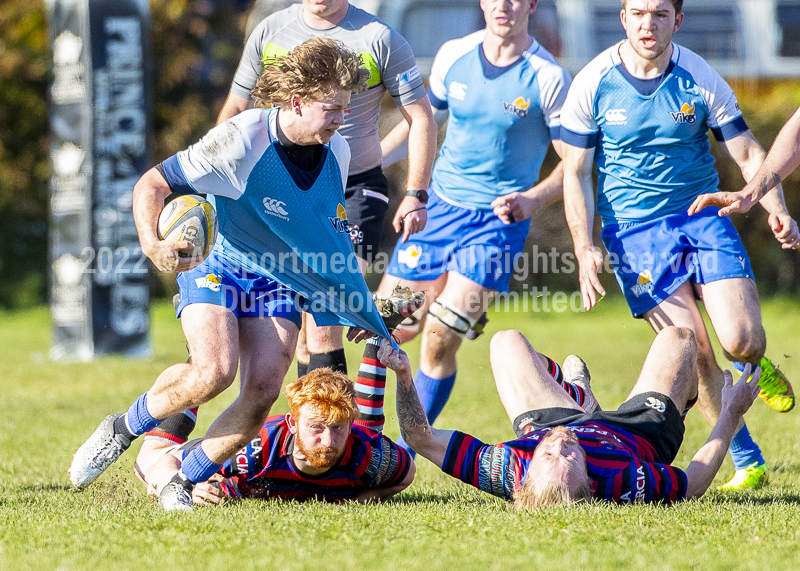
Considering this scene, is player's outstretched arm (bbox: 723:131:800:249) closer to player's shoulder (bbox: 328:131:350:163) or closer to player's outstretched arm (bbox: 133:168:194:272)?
player's shoulder (bbox: 328:131:350:163)

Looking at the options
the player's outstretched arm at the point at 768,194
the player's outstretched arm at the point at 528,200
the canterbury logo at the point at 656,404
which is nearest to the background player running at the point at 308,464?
the canterbury logo at the point at 656,404

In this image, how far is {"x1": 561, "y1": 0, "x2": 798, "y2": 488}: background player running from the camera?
5035mm

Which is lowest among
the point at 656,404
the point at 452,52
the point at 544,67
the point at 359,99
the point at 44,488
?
the point at 44,488

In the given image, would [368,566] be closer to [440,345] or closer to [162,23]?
[440,345]

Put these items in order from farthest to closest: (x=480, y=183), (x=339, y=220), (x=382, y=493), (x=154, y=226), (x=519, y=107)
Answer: (x=480, y=183), (x=519, y=107), (x=339, y=220), (x=382, y=493), (x=154, y=226)

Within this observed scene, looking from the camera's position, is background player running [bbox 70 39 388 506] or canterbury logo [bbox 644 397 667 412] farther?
canterbury logo [bbox 644 397 667 412]

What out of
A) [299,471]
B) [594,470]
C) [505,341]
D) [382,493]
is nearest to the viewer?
[594,470]

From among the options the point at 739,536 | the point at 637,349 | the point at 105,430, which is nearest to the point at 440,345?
the point at 105,430

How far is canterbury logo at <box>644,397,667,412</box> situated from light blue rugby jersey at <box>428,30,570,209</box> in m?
1.92

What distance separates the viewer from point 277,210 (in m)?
4.39

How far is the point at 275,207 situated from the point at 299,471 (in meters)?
1.18

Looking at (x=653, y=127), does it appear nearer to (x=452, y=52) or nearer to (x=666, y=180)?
(x=666, y=180)

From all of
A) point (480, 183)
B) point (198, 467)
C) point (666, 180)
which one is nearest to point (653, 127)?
point (666, 180)

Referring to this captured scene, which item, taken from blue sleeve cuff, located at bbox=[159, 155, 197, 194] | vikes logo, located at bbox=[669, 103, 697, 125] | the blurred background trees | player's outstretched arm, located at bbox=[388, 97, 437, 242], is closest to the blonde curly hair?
blue sleeve cuff, located at bbox=[159, 155, 197, 194]
